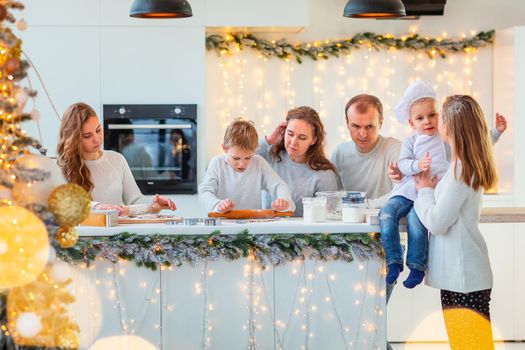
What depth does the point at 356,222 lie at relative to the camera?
385cm

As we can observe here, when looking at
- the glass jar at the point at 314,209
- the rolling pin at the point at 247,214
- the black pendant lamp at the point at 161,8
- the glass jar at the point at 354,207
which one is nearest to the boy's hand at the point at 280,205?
the rolling pin at the point at 247,214

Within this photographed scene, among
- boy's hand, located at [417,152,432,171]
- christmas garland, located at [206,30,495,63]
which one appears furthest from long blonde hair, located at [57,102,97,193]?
christmas garland, located at [206,30,495,63]

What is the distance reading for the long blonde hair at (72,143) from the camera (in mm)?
4242

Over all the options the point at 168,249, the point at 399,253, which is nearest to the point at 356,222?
the point at 399,253

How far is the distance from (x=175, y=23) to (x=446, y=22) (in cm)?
196

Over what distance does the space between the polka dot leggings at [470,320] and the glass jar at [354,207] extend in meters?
0.48

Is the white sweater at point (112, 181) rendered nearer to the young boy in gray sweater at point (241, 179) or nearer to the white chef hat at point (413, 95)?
the young boy in gray sweater at point (241, 179)

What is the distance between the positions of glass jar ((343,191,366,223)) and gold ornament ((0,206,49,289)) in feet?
5.70

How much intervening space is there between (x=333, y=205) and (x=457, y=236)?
25.0 inches

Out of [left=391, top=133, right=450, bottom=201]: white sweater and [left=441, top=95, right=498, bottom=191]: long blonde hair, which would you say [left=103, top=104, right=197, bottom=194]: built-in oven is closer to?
[left=391, top=133, right=450, bottom=201]: white sweater

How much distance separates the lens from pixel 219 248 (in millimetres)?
3758

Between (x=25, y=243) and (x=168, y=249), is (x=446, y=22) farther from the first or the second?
(x=25, y=243)

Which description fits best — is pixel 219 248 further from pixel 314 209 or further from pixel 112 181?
pixel 112 181

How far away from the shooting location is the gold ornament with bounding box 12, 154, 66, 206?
2.39 meters
